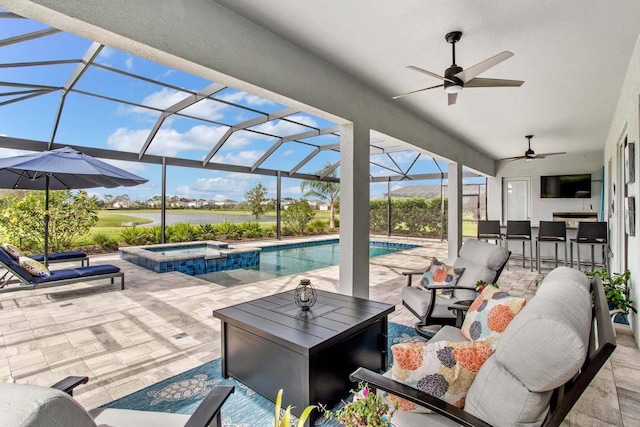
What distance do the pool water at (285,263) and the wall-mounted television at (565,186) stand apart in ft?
15.5

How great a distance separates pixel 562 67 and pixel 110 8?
490 cm

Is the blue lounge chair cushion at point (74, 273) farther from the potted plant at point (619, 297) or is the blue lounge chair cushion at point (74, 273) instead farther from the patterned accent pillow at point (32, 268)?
the potted plant at point (619, 297)

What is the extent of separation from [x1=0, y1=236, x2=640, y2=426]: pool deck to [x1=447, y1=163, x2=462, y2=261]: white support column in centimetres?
186

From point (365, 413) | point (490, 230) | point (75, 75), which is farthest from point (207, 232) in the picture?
point (365, 413)

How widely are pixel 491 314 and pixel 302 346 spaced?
132 cm

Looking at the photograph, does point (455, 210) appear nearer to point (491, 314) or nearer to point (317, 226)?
point (491, 314)

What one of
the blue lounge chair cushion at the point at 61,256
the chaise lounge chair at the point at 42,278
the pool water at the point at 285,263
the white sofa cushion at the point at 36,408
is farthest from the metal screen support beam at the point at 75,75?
the white sofa cushion at the point at 36,408

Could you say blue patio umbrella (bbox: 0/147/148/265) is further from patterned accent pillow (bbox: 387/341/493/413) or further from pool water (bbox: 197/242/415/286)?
patterned accent pillow (bbox: 387/341/493/413)

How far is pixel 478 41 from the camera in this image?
135 inches

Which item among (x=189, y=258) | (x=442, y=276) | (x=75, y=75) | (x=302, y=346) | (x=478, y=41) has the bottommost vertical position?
(x=189, y=258)

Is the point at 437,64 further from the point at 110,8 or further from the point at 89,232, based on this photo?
the point at 89,232

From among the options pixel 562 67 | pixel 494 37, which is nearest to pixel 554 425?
pixel 494 37

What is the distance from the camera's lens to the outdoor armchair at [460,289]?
3.26 metres

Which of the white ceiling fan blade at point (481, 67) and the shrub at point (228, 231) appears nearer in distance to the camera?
the white ceiling fan blade at point (481, 67)
